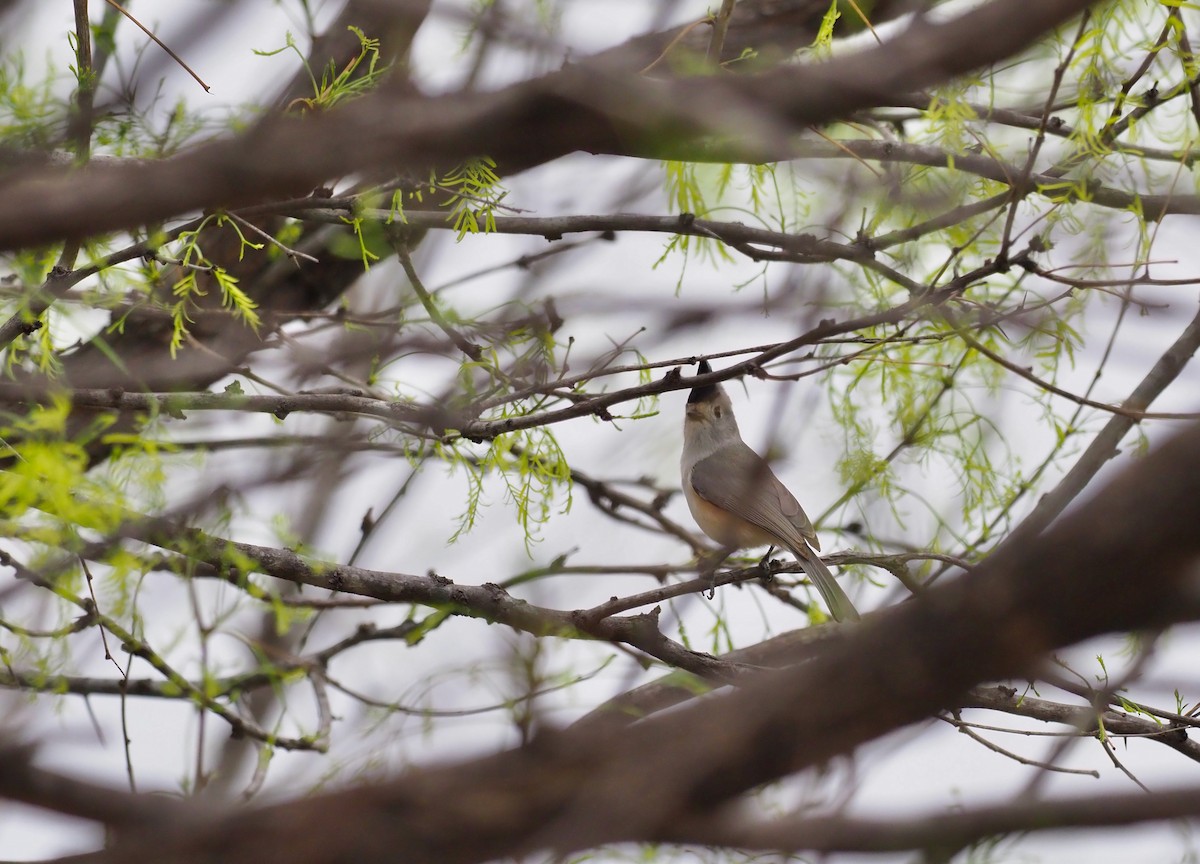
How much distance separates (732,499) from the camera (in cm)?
467

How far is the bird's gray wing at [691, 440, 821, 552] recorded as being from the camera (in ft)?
14.4

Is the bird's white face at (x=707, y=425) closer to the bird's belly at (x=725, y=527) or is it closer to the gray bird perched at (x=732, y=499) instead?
the gray bird perched at (x=732, y=499)

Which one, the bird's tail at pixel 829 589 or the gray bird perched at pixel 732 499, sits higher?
the gray bird perched at pixel 732 499

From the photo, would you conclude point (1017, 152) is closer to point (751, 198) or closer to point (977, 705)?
point (751, 198)

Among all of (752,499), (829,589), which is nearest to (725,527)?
(752,499)

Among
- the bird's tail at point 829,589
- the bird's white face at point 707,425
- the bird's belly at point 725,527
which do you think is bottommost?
the bird's tail at point 829,589

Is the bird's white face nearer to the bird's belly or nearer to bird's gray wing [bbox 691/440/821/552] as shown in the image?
bird's gray wing [bbox 691/440/821/552]

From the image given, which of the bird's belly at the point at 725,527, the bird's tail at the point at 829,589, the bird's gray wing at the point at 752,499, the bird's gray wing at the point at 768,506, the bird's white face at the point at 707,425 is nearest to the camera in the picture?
the bird's tail at the point at 829,589

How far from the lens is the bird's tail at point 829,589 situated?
12.3 feet

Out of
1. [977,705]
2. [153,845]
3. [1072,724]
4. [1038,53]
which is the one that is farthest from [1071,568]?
[1038,53]

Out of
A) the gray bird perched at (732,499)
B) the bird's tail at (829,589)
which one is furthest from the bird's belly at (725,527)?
the bird's tail at (829,589)

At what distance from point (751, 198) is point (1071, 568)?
277 cm

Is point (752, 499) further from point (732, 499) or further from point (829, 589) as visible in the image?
point (732, 499)

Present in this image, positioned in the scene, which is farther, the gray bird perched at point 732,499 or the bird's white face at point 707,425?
the bird's white face at point 707,425
